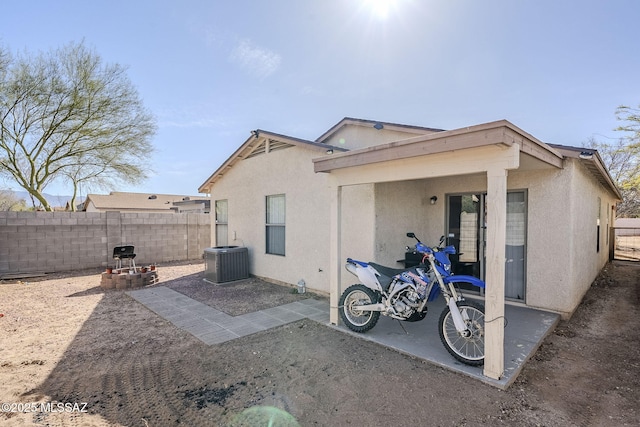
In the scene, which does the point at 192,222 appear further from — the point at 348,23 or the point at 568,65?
the point at 568,65

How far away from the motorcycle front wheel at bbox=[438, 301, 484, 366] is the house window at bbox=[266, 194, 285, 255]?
4.81 metres

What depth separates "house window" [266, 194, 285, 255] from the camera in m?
7.89

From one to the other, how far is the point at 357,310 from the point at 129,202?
91.8 ft

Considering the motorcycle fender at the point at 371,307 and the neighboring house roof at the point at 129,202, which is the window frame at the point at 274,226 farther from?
the neighboring house roof at the point at 129,202

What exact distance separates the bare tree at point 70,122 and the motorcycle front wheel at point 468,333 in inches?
628

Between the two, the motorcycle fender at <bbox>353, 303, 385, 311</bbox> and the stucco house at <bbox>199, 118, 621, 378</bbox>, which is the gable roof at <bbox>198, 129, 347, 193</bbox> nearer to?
the stucco house at <bbox>199, 118, 621, 378</bbox>

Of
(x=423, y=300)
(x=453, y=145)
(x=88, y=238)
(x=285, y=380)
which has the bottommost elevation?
(x=285, y=380)

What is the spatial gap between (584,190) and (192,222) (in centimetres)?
1233

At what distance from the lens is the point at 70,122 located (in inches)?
541

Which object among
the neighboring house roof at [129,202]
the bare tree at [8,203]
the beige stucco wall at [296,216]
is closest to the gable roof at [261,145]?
the beige stucco wall at [296,216]

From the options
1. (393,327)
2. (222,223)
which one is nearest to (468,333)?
(393,327)

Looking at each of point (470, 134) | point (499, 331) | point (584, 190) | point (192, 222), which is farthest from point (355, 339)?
point (192, 222)

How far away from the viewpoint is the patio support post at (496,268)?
3.12 m

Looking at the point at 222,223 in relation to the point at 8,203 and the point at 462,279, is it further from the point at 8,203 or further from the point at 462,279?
the point at 8,203
